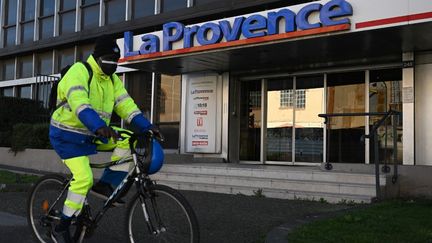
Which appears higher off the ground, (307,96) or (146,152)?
(307,96)

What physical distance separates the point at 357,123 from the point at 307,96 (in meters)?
1.69

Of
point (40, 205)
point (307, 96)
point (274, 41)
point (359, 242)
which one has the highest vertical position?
point (274, 41)

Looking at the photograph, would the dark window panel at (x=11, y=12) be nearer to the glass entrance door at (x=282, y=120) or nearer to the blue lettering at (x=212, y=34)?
the glass entrance door at (x=282, y=120)

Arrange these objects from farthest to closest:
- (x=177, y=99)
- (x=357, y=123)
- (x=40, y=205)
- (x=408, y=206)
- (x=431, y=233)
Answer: (x=177, y=99), (x=357, y=123), (x=408, y=206), (x=431, y=233), (x=40, y=205)

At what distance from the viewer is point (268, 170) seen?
1031 centimetres

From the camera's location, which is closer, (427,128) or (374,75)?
(427,128)

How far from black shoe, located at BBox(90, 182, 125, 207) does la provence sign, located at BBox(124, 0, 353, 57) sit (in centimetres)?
655

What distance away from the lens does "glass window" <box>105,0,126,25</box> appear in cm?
1733

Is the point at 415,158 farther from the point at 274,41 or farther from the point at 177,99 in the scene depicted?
the point at 177,99

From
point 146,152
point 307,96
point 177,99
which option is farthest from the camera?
point 177,99

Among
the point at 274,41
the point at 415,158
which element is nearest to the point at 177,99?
the point at 274,41

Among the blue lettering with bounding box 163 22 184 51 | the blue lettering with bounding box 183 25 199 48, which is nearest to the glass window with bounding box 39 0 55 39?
the blue lettering with bounding box 163 22 184 51

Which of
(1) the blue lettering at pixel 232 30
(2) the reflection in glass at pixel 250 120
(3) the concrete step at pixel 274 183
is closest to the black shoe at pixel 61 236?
(3) the concrete step at pixel 274 183

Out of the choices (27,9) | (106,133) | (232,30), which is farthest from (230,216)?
(27,9)
